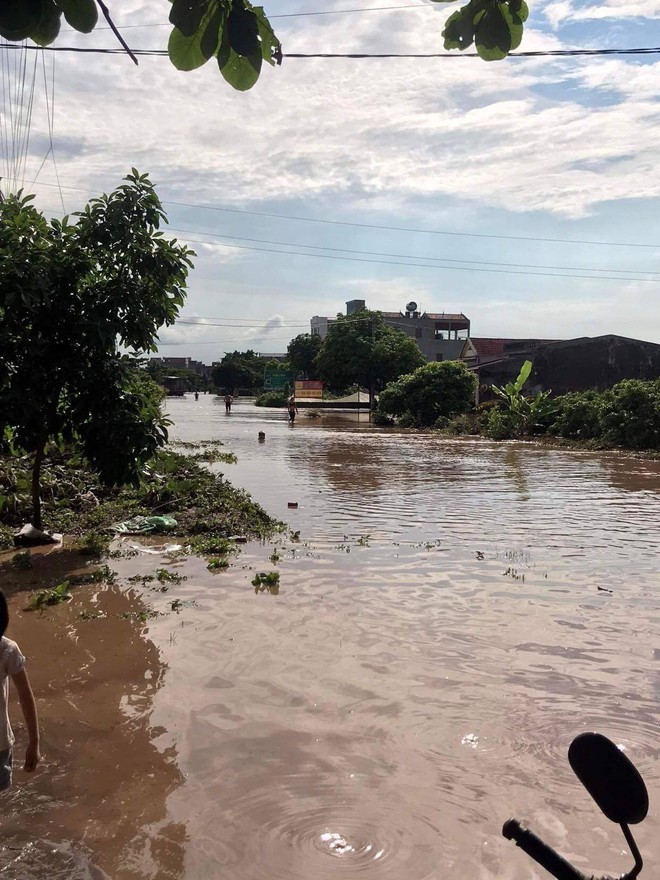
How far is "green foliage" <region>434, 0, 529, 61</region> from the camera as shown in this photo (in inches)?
117

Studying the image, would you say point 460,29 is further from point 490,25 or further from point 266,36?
point 266,36

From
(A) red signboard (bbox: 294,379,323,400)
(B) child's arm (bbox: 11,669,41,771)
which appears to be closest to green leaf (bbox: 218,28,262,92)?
(B) child's arm (bbox: 11,669,41,771)

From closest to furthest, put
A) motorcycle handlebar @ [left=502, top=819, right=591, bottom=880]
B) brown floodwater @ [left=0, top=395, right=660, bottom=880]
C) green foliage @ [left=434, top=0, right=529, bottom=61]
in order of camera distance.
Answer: motorcycle handlebar @ [left=502, top=819, right=591, bottom=880] < green foliage @ [left=434, top=0, right=529, bottom=61] < brown floodwater @ [left=0, top=395, right=660, bottom=880]

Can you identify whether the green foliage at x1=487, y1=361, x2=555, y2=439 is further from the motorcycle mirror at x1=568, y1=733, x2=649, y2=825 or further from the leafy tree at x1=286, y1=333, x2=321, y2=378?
the leafy tree at x1=286, y1=333, x2=321, y2=378

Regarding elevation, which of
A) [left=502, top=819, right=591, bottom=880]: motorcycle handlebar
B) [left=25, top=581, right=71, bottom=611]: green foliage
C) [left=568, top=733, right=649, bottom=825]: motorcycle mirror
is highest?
[left=568, top=733, right=649, bottom=825]: motorcycle mirror

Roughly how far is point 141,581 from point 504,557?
4446mm

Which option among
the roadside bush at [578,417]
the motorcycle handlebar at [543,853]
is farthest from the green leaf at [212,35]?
the roadside bush at [578,417]

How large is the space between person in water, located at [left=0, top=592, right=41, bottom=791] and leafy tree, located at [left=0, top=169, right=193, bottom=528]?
5714 mm

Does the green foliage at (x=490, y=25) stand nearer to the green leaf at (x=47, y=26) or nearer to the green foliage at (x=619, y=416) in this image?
the green leaf at (x=47, y=26)

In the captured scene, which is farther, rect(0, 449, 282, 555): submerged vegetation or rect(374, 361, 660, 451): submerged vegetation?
rect(374, 361, 660, 451): submerged vegetation

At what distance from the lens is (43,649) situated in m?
6.42

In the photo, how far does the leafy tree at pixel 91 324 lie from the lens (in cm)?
903

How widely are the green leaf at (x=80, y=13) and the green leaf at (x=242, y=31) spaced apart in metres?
0.44

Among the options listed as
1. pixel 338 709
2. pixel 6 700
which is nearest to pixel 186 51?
pixel 6 700
